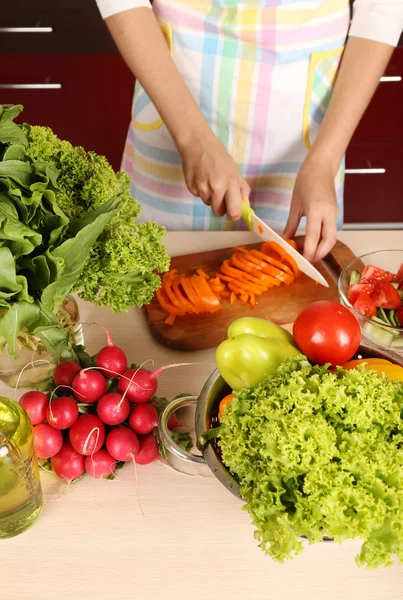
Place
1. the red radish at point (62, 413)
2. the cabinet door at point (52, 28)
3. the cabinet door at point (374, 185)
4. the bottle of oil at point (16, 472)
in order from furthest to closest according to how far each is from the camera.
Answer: the cabinet door at point (374, 185) → the cabinet door at point (52, 28) → the red radish at point (62, 413) → the bottle of oil at point (16, 472)

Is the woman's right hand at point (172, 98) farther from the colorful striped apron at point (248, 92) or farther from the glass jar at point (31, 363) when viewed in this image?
the glass jar at point (31, 363)

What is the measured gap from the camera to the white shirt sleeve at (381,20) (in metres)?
1.39

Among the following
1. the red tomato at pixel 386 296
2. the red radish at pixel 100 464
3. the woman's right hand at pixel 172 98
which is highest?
the woman's right hand at pixel 172 98

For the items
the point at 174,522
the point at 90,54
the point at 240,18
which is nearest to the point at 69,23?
the point at 90,54

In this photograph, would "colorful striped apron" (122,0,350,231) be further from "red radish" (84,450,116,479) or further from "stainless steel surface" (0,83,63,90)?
"stainless steel surface" (0,83,63,90)

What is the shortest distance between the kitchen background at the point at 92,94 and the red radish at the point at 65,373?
69.3 inches

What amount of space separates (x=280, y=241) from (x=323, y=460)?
24.9 inches

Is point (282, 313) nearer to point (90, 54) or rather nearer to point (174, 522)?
point (174, 522)

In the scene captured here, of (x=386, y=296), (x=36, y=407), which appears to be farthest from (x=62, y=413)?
(x=386, y=296)

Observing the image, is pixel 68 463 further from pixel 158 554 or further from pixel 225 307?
pixel 225 307

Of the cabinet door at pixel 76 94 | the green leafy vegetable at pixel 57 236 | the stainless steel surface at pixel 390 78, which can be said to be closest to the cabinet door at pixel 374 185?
the stainless steel surface at pixel 390 78

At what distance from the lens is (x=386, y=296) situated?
108cm

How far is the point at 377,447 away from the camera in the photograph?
25.6 inches

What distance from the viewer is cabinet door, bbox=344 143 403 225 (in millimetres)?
2600
